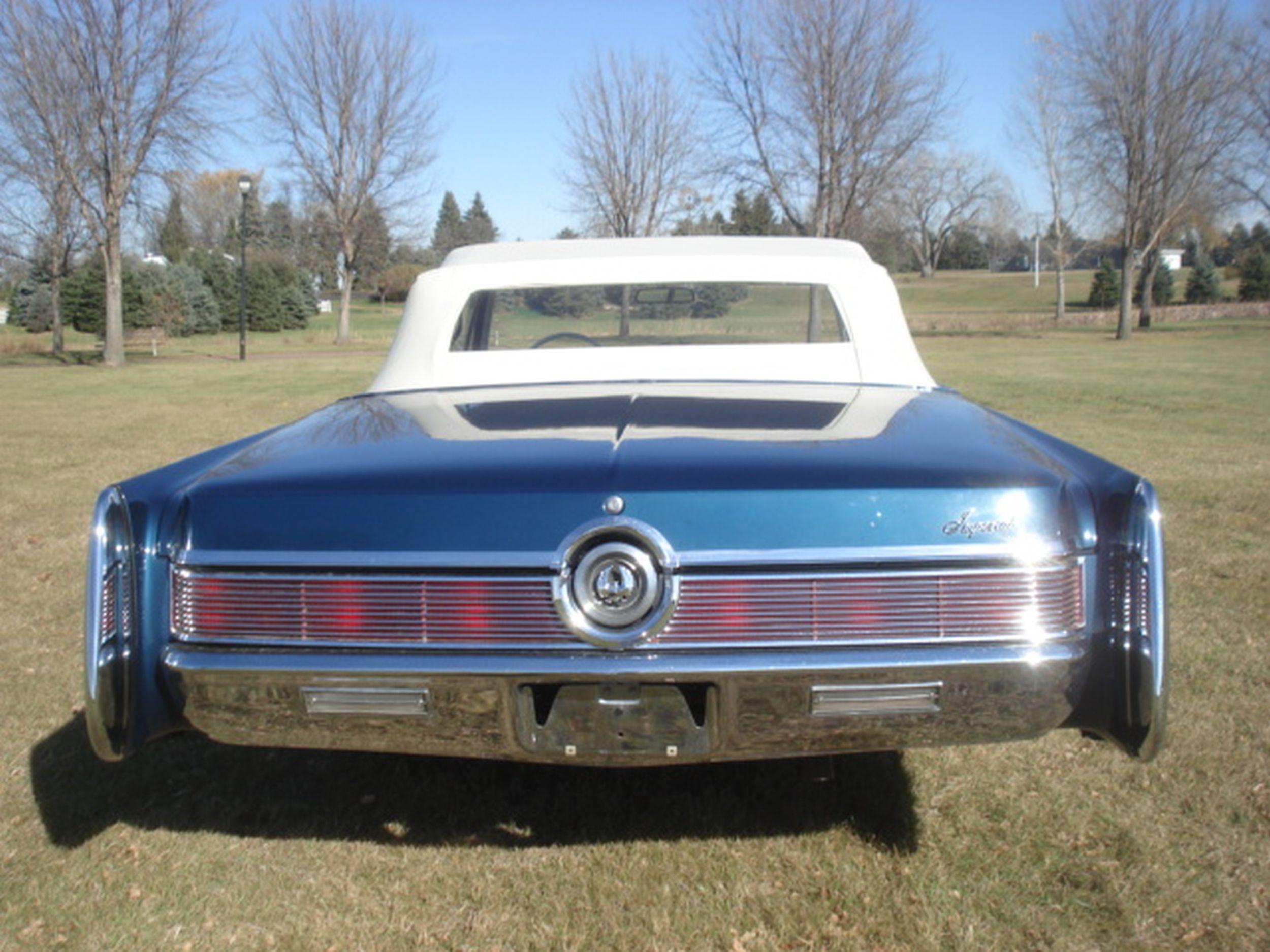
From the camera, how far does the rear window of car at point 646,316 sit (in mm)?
4145

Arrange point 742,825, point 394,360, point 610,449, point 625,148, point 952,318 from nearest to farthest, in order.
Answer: point 610,449 < point 742,825 < point 394,360 < point 625,148 < point 952,318

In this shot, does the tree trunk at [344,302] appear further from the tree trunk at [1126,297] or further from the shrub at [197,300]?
the tree trunk at [1126,297]

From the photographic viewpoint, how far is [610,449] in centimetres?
252

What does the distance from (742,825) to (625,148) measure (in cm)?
3839

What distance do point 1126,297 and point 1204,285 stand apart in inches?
882

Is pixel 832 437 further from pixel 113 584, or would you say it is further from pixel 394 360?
pixel 394 360

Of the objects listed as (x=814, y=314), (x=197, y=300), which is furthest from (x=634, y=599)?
(x=197, y=300)

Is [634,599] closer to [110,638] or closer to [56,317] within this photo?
[110,638]

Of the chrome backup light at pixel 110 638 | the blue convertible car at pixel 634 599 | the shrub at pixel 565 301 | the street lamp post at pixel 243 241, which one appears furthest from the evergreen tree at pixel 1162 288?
the chrome backup light at pixel 110 638

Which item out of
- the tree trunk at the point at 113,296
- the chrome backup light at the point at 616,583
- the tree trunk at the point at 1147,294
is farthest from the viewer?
the tree trunk at the point at 1147,294

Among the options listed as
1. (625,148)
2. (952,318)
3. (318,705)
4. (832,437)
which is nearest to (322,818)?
(318,705)

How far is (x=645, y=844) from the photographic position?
123 inches

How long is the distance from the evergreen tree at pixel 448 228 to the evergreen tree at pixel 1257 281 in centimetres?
4396

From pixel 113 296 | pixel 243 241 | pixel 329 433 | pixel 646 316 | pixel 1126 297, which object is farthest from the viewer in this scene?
pixel 1126 297
